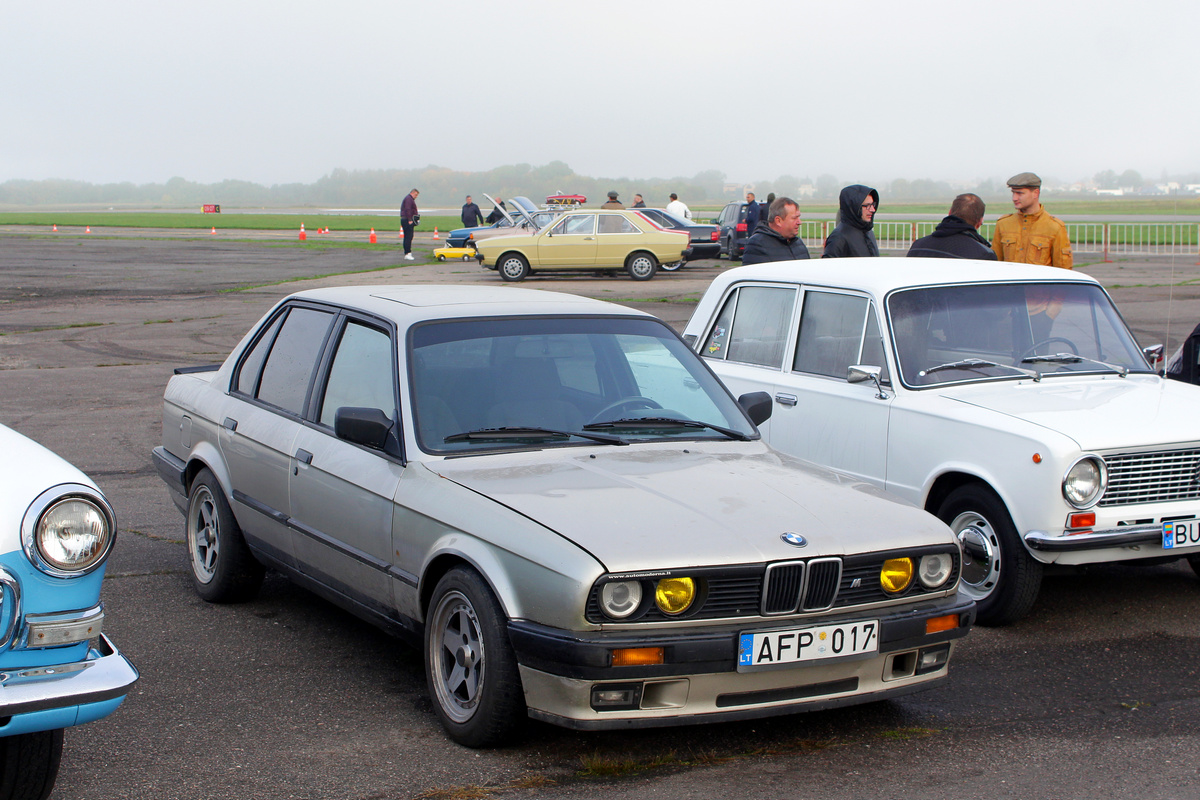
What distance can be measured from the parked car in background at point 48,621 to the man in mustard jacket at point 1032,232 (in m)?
6.99

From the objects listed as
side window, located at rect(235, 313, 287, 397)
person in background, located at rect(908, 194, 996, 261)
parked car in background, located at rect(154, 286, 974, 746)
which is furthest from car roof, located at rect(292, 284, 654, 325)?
person in background, located at rect(908, 194, 996, 261)

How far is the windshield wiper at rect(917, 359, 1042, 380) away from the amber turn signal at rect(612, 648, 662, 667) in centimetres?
297

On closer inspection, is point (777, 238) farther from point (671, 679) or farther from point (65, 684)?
point (65, 684)

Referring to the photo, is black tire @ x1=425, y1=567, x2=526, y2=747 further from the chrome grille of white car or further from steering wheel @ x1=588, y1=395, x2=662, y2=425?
the chrome grille of white car

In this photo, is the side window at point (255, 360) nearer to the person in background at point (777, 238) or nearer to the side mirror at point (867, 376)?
the side mirror at point (867, 376)

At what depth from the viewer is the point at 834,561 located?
3686 millimetres

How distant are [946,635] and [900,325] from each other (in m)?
2.51

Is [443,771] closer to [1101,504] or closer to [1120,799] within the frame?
[1120,799]

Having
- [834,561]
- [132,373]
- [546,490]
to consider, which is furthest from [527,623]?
[132,373]

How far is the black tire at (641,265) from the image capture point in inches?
1021

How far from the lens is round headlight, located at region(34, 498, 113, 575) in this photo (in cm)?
316

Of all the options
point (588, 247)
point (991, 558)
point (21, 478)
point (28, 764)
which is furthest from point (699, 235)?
point (28, 764)

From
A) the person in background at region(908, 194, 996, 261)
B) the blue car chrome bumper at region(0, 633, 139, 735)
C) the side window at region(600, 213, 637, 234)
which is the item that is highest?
the side window at region(600, 213, 637, 234)

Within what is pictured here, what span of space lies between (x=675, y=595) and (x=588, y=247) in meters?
22.5
